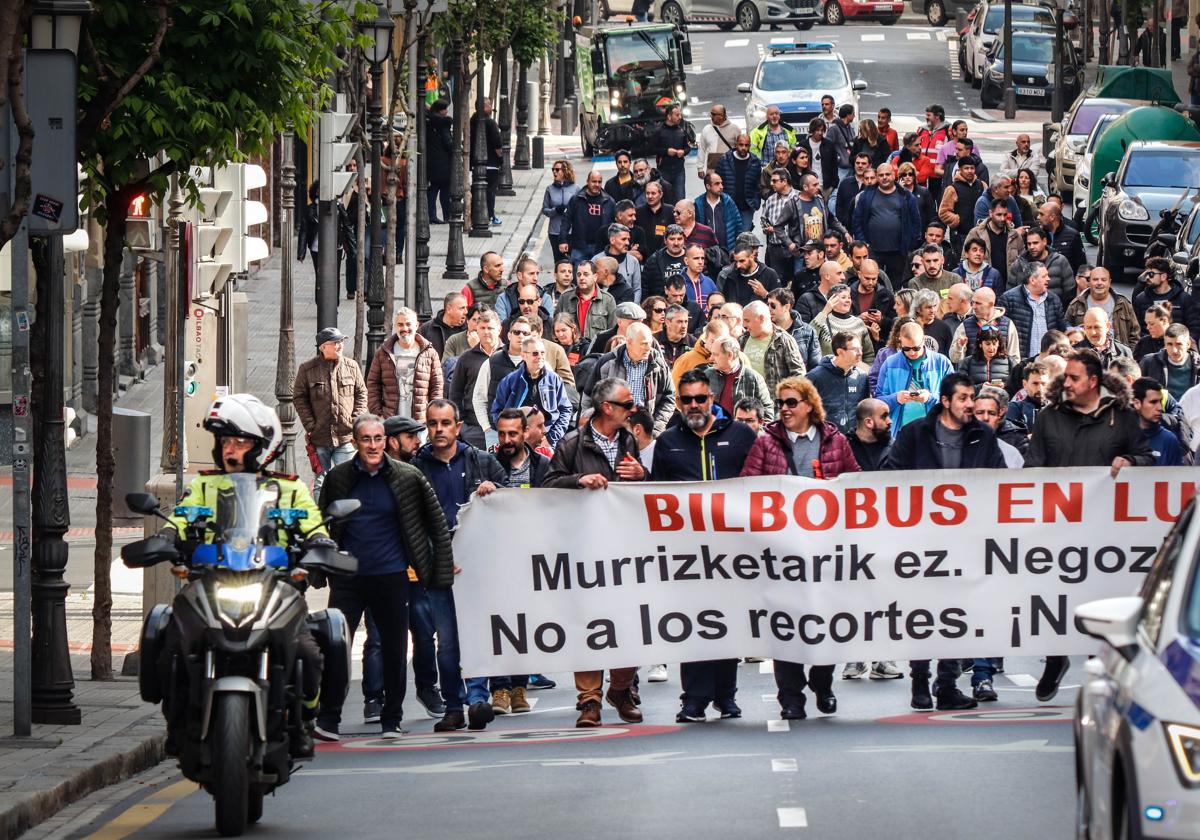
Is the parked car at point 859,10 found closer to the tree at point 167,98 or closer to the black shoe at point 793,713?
the tree at point 167,98

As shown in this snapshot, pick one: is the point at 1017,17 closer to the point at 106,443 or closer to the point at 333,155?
the point at 333,155

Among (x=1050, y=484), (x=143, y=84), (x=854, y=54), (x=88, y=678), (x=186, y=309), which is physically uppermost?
(x=854, y=54)

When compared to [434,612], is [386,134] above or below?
above

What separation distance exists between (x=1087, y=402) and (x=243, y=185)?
310 inches

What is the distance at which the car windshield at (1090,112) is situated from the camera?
45406mm

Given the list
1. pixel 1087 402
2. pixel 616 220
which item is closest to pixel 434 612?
pixel 1087 402

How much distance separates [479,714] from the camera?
14125 mm

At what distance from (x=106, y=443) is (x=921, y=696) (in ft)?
16.2

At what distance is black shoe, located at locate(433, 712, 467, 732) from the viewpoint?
14.1 meters

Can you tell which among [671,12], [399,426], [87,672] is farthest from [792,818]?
[671,12]

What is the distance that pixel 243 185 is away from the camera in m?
19.7

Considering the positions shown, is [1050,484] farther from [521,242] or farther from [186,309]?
[521,242]

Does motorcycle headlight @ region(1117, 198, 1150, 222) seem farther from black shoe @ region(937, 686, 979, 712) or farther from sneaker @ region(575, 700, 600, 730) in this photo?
sneaker @ region(575, 700, 600, 730)

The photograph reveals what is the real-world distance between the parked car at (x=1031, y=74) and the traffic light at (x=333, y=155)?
41.0 meters
